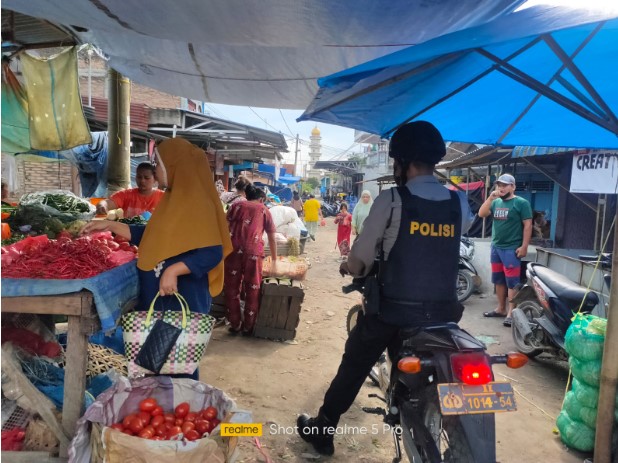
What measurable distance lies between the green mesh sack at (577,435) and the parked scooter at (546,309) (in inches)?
44.5

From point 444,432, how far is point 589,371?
1.55 meters

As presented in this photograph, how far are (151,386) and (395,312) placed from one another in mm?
1474

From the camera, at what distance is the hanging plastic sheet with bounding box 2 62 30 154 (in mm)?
4977

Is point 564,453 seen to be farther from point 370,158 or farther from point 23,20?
point 370,158

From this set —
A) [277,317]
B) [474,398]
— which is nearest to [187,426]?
[474,398]

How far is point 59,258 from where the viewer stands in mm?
2426

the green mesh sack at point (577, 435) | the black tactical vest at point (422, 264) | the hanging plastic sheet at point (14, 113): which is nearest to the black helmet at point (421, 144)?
the black tactical vest at point (422, 264)

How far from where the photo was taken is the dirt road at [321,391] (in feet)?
10.5

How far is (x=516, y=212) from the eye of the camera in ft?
20.1

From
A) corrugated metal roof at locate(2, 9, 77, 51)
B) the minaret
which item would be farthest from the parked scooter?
the minaret

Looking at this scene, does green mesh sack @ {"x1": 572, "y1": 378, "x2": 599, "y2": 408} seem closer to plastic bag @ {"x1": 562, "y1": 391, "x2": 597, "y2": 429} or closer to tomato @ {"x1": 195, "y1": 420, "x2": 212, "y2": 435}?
plastic bag @ {"x1": 562, "y1": 391, "x2": 597, "y2": 429}

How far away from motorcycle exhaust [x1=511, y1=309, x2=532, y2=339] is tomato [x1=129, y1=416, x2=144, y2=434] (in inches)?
169

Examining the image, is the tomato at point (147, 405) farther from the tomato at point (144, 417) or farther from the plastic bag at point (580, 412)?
the plastic bag at point (580, 412)

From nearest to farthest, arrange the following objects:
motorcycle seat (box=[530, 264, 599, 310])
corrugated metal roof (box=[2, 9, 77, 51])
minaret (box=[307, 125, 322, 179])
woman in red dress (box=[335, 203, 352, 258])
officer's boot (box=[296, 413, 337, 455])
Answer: officer's boot (box=[296, 413, 337, 455]) → corrugated metal roof (box=[2, 9, 77, 51]) → motorcycle seat (box=[530, 264, 599, 310]) → woman in red dress (box=[335, 203, 352, 258]) → minaret (box=[307, 125, 322, 179])
